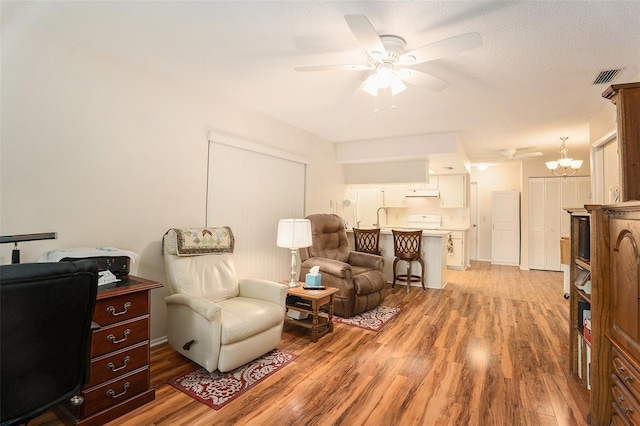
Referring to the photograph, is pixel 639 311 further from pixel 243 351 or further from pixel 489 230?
pixel 489 230

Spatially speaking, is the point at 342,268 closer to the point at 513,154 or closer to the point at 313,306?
the point at 313,306

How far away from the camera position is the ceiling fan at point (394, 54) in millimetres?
1679

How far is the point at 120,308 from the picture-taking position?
1.81 m

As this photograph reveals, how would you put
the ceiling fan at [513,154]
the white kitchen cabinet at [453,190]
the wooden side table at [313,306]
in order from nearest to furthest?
the wooden side table at [313,306] < the ceiling fan at [513,154] < the white kitchen cabinet at [453,190]

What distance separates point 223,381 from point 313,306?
100cm

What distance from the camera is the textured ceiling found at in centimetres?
182

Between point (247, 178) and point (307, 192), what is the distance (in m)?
1.26

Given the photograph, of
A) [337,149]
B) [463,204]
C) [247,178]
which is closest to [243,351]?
[247,178]

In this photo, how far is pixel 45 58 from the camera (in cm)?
209

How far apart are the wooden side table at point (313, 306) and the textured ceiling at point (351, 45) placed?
2012 mm

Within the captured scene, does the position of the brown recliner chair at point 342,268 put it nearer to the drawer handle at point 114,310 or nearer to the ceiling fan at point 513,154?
the drawer handle at point 114,310

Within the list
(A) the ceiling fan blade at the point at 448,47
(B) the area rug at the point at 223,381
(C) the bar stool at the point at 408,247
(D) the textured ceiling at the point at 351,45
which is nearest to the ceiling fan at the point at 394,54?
(A) the ceiling fan blade at the point at 448,47

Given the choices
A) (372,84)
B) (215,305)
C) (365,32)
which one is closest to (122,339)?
(215,305)

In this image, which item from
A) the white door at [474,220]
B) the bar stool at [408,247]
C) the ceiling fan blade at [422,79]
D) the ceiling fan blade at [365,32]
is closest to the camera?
the ceiling fan blade at [365,32]
